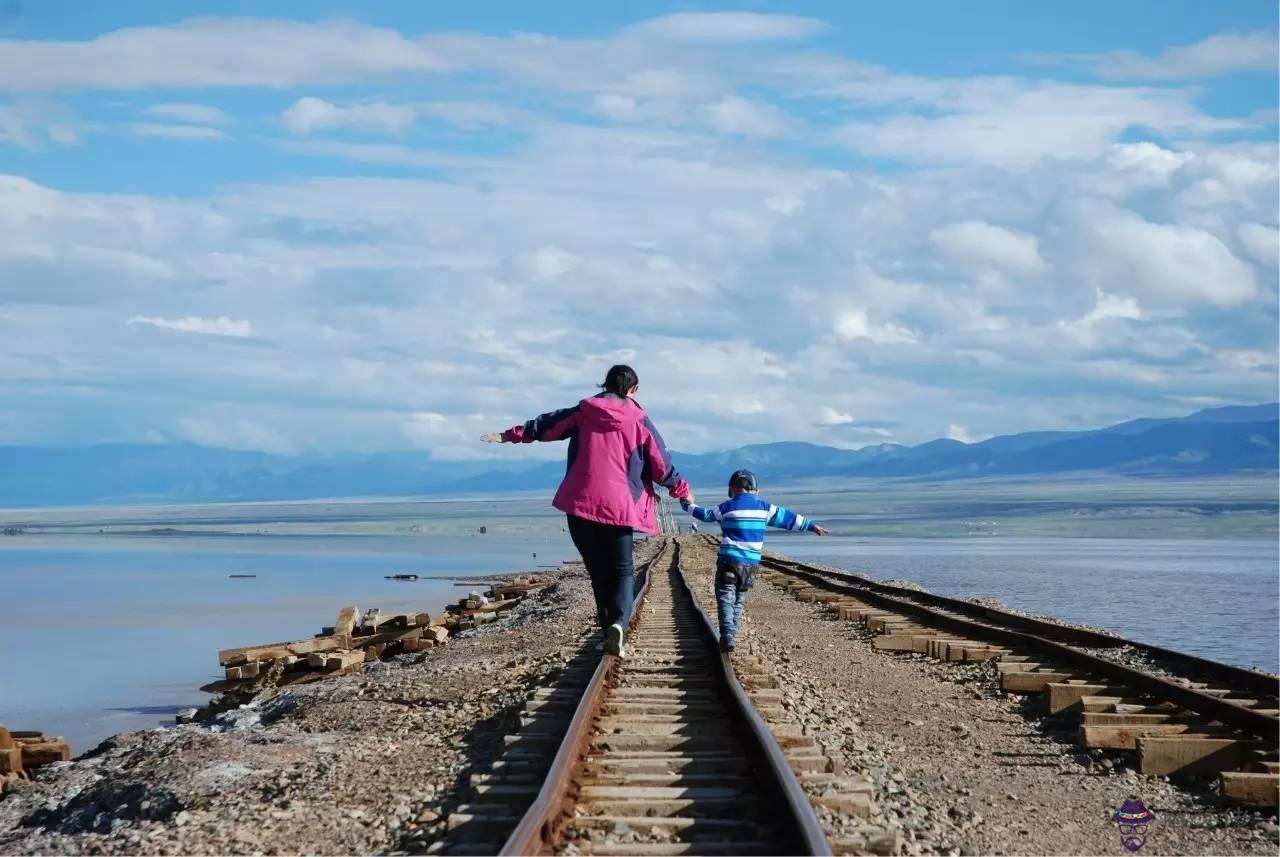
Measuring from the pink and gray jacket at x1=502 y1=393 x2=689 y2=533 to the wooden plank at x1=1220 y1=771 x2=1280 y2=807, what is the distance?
3841mm

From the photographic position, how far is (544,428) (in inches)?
374

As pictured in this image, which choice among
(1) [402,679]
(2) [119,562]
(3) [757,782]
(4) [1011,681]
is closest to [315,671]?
(1) [402,679]

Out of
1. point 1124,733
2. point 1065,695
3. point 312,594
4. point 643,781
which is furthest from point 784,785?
point 312,594

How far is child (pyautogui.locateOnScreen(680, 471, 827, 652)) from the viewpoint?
36.1 feet

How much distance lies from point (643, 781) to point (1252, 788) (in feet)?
9.19

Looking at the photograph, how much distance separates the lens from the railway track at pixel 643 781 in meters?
5.57

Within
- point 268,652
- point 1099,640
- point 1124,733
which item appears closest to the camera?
point 1124,733

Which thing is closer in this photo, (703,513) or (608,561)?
(608,561)

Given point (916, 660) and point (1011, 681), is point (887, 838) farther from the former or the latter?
point (916, 660)

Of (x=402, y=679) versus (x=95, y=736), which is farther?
(x=95, y=736)

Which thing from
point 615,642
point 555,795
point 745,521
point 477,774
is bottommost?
point 477,774

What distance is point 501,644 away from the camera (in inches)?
677

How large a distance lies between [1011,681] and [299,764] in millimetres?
5503

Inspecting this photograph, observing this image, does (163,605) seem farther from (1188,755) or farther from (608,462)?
(1188,755)
